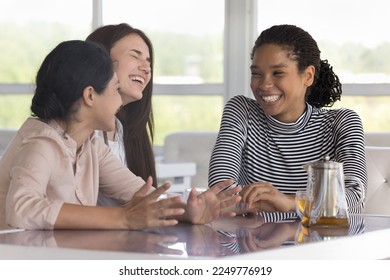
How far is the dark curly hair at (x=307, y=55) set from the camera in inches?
110

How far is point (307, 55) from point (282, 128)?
24 cm

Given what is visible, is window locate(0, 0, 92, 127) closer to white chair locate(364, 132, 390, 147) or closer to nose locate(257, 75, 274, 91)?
white chair locate(364, 132, 390, 147)

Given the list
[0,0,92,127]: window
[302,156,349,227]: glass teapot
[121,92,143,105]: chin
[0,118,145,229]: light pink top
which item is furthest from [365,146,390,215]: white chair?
[0,0,92,127]: window

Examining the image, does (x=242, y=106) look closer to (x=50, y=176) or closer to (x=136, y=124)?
(x=136, y=124)

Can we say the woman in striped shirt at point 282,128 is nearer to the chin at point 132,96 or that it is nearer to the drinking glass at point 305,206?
the chin at point 132,96

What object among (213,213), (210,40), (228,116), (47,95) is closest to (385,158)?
(228,116)

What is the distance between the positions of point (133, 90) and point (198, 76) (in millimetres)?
3137

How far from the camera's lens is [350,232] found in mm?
1912

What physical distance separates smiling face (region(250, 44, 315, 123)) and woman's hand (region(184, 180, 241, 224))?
677 millimetres

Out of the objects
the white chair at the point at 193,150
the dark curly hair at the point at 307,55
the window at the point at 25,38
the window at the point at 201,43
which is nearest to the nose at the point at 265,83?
the dark curly hair at the point at 307,55

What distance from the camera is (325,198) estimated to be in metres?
1.97

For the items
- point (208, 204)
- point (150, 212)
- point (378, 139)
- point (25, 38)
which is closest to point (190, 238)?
point (150, 212)

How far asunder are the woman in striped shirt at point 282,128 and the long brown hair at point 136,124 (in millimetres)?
232

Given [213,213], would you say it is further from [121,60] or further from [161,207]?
[121,60]
